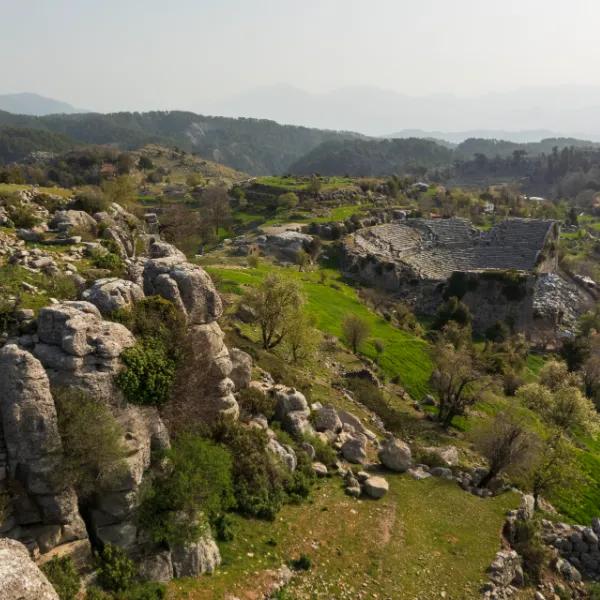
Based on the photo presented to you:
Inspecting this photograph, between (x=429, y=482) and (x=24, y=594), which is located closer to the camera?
(x=24, y=594)

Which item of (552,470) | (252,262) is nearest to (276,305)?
(552,470)

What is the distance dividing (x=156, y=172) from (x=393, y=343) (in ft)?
385

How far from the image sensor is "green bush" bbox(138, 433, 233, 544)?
15.8 meters

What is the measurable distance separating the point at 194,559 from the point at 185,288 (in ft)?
32.7

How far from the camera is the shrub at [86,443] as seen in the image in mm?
14336

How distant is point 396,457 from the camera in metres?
26.5

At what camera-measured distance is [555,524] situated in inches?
1110

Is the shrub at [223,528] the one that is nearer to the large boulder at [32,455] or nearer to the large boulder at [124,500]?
the large boulder at [124,500]

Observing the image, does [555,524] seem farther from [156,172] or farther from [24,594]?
[156,172]

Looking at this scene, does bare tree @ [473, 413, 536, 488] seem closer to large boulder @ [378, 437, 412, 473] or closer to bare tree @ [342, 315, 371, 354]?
large boulder @ [378, 437, 412, 473]

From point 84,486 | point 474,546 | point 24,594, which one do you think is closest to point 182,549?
point 84,486

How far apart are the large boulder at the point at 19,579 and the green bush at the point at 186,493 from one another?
445 cm

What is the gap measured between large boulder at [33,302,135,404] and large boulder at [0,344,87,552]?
0.94 meters

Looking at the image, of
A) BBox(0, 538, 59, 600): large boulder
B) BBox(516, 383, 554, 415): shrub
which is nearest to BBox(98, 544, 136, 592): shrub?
BBox(0, 538, 59, 600): large boulder
